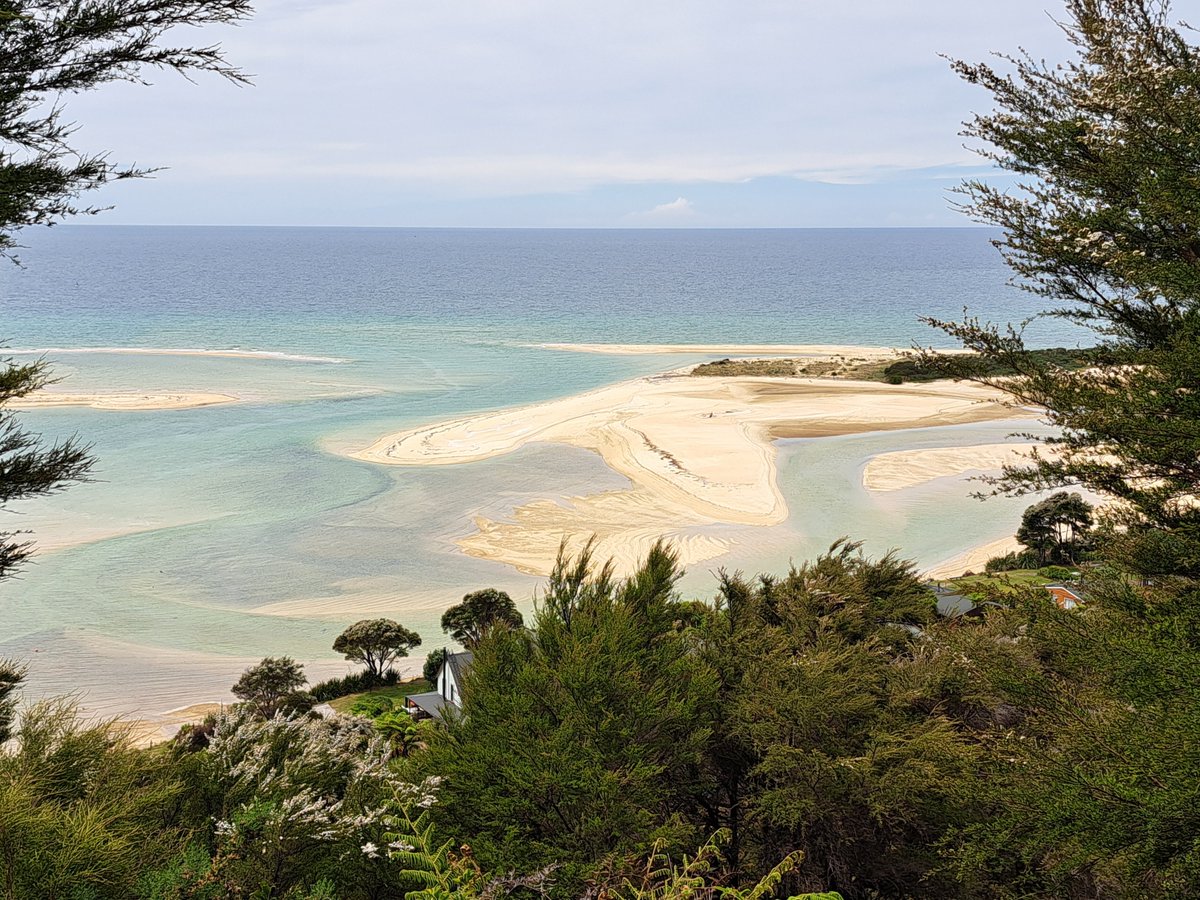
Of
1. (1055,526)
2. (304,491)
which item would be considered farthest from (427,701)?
(1055,526)

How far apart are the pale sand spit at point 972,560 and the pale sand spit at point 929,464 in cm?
556

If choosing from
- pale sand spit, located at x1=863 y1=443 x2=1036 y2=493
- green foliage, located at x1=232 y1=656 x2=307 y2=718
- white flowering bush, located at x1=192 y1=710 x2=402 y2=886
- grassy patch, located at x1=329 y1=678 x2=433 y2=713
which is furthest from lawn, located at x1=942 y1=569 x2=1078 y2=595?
white flowering bush, located at x1=192 y1=710 x2=402 y2=886

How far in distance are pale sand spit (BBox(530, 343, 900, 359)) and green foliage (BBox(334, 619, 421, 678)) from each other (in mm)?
48219

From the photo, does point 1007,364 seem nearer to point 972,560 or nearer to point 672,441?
point 972,560

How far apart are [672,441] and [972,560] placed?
16.5m

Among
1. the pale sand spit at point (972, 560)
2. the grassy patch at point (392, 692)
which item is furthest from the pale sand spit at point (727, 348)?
the grassy patch at point (392, 692)

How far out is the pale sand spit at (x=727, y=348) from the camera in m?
67.4

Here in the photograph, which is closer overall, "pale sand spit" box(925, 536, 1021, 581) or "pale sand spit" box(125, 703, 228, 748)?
"pale sand spit" box(125, 703, 228, 748)

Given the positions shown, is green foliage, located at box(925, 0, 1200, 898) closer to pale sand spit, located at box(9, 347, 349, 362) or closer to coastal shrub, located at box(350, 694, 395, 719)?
coastal shrub, located at box(350, 694, 395, 719)

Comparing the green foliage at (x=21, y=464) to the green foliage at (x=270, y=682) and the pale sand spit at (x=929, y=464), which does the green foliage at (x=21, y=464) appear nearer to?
the green foliage at (x=270, y=682)

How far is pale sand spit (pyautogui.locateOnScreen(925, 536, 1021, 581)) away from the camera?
2712cm

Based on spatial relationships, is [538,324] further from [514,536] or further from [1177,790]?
[1177,790]

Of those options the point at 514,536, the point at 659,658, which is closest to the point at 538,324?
the point at 514,536

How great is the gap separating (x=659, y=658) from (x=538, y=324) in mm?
76918
